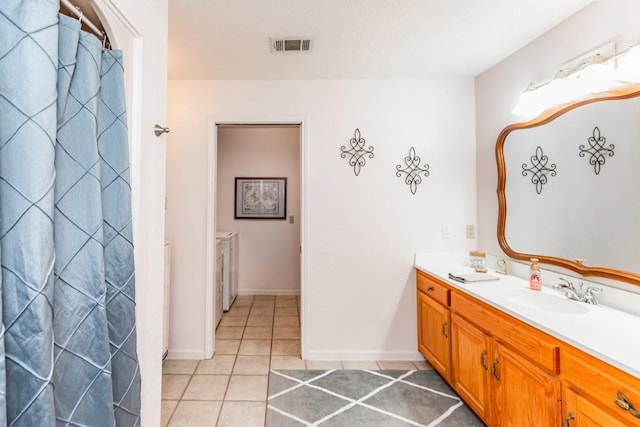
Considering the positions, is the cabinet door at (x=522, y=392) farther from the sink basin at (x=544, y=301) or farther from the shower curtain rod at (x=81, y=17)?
the shower curtain rod at (x=81, y=17)

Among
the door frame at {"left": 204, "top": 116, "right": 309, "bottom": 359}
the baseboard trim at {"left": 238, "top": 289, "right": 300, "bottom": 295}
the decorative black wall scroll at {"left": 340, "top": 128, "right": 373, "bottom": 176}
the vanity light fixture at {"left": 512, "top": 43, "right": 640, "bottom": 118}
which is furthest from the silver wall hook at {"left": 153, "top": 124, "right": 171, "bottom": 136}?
the baseboard trim at {"left": 238, "top": 289, "right": 300, "bottom": 295}

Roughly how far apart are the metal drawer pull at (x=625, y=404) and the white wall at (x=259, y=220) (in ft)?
12.4

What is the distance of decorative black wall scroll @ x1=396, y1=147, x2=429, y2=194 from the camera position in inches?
103

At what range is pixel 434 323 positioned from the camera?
2270 mm

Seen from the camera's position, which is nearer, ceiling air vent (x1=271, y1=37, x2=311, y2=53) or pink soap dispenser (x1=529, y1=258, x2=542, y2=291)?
pink soap dispenser (x1=529, y1=258, x2=542, y2=291)

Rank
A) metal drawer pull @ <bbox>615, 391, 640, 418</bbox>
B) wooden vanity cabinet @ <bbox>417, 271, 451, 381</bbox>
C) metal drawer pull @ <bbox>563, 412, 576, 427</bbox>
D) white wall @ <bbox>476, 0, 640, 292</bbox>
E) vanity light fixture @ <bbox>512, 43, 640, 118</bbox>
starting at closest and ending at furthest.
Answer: metal drawer pull @ <bbox>615, 391, 640, 418</bbox> → metal drawer pull @ <bbox>563, 412, 576, 427</bbox> → vanity light fixture @ <bbox>512, 43, 640, 118</bbox> → white wall @ <bbox>476, 0, 640, 292</bbox> → wooden vanity cabinet @ <bbox>417, 271, 451, 381</bbox>

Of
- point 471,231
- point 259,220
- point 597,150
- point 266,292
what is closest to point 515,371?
point 597,150

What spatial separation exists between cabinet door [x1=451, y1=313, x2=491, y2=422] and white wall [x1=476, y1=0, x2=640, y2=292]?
817 mm

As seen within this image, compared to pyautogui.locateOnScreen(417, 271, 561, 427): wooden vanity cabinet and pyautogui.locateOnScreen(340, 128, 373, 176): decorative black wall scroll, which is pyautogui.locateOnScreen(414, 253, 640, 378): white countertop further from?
pyautogui.locateOnScreen(340, 128, 373, 176): decorative black wall scroll

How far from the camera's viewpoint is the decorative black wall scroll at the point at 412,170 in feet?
8.55

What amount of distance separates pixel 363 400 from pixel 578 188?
187cm

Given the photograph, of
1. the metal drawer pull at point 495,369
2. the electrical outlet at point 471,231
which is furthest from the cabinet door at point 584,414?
the electrical outlet at point 471,231

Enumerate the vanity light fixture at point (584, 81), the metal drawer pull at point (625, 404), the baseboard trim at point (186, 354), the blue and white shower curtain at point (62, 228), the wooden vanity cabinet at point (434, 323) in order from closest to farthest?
the blue and white shower curtain at point (62, 228) < the metal drawer pull at point (625, 404) < the vanity light fixture at point (584, 81) < the wooden vanity cabinet at point (434, 323) < the baseboard trim at point (186, 354)

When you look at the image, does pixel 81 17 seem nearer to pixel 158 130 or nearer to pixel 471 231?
pixel 158 130
